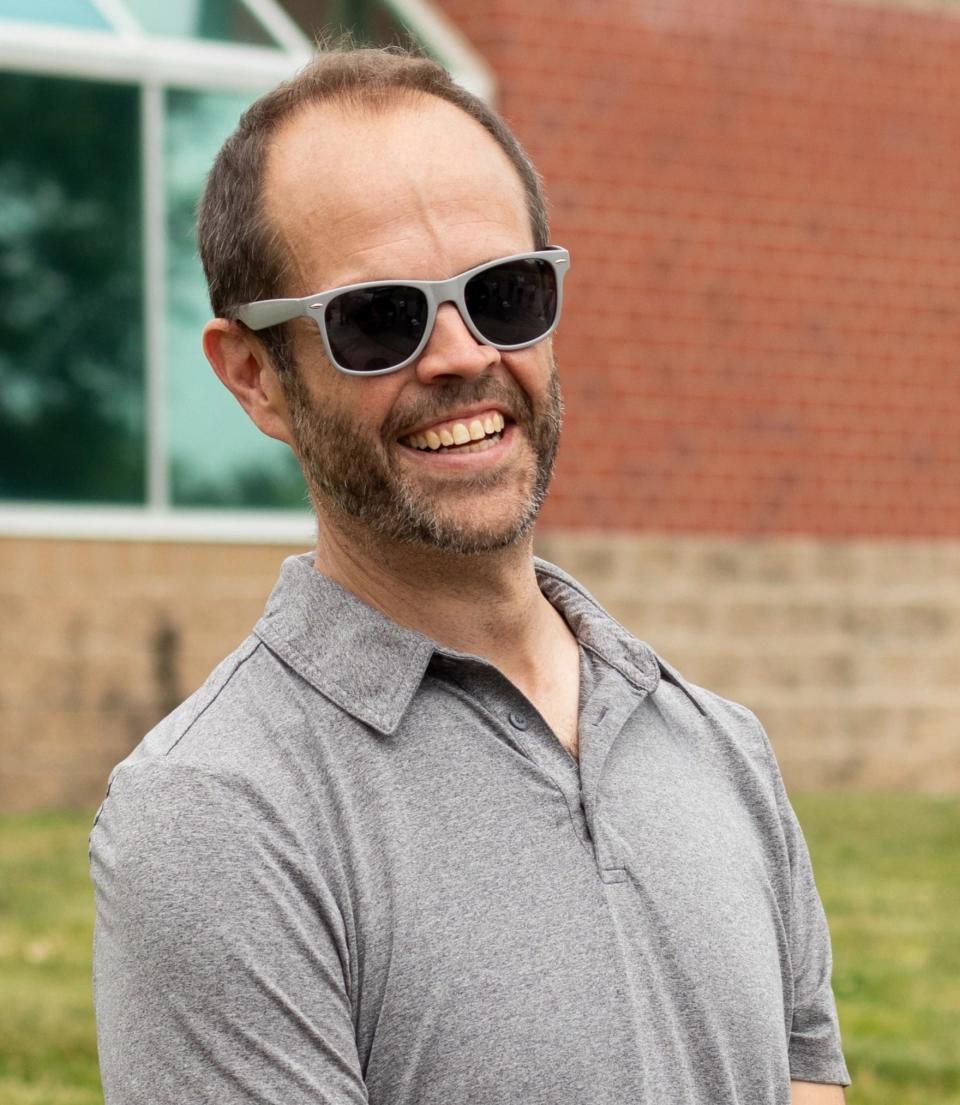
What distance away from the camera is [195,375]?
33.8 feet

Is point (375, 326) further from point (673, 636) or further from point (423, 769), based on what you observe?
point (673, 636)

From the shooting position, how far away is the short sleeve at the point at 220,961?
1.92 metres

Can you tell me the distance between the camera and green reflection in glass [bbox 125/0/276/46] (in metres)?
10.4

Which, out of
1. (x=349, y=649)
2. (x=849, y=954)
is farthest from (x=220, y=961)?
(x=849, y=954)

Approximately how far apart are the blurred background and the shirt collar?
5781 mm

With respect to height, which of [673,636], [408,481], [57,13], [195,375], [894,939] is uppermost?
[57,13]

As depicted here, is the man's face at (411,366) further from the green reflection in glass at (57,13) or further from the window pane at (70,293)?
the green reflection in glass at (57,13)

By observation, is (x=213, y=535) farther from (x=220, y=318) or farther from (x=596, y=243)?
(x=220, y=318)

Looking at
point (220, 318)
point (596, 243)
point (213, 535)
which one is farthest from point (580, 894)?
point (596, 243)

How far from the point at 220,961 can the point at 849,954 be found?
5.47 m

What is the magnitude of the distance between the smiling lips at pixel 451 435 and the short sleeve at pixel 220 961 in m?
0.52

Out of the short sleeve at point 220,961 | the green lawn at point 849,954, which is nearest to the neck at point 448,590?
the short sleeve at point 220,961

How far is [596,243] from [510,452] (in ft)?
30.1

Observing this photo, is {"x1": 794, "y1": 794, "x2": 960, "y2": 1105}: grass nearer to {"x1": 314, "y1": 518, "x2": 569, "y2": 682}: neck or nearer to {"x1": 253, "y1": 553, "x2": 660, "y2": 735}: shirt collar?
{"x1": 314, "y1": 518, "x2": 569, "y2": 682}: neck
